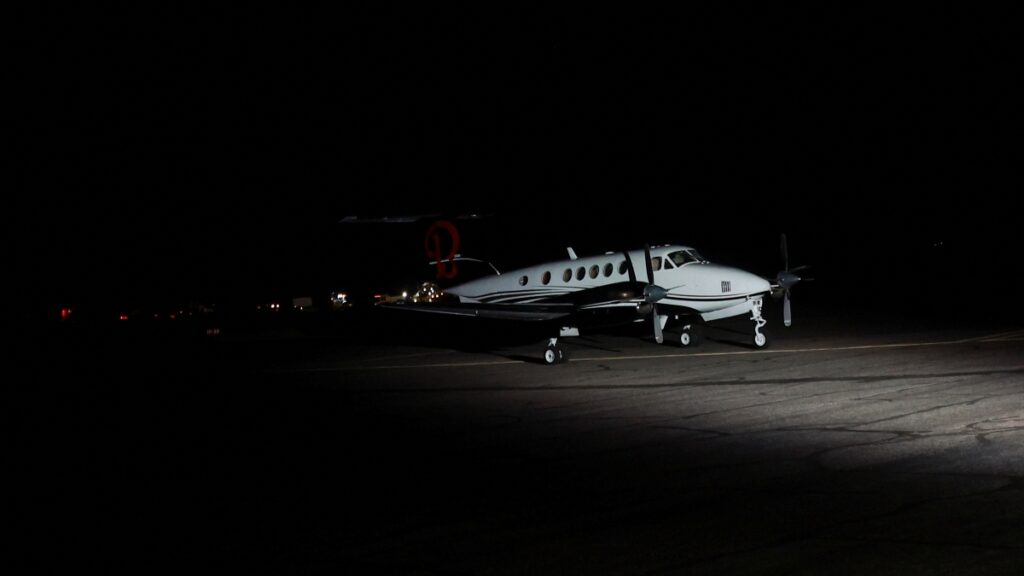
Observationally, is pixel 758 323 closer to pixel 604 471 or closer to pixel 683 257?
pixel 683 257

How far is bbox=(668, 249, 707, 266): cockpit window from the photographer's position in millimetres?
24484

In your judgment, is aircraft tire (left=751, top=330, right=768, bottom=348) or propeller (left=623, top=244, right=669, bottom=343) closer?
propeller (left=623, top=244, right=669, bottom=343)

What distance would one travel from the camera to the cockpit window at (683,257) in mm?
24484

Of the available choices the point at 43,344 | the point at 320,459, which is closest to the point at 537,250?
the point at 43,344

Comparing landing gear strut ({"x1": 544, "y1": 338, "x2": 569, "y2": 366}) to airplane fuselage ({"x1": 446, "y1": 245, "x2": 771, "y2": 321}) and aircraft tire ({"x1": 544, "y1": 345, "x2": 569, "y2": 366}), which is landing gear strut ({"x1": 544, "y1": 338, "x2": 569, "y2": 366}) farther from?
airplane fuselage ({"x1": 446, "y1": 245, "x2": 771, "y2": 321})

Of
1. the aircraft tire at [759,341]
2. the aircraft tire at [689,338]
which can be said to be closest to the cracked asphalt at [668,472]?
the aircraft tire at [759,341]

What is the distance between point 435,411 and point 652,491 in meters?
7.55

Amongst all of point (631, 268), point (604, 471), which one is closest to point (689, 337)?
point (631, 268)

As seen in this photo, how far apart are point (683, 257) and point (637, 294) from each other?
246 centimetres

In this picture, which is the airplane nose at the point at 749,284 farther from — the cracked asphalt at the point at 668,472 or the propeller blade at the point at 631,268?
the cracked asphalt at the point at 668,472

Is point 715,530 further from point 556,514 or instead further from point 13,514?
point 13,514

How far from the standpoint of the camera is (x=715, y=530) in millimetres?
7281

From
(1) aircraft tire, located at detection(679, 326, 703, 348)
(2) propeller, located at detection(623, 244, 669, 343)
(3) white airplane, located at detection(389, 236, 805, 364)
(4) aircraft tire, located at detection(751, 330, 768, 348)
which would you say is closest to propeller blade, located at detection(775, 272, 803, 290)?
(3) white airplane, located at detection(389, 236, 805, 364)

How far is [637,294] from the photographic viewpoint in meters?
22.9
